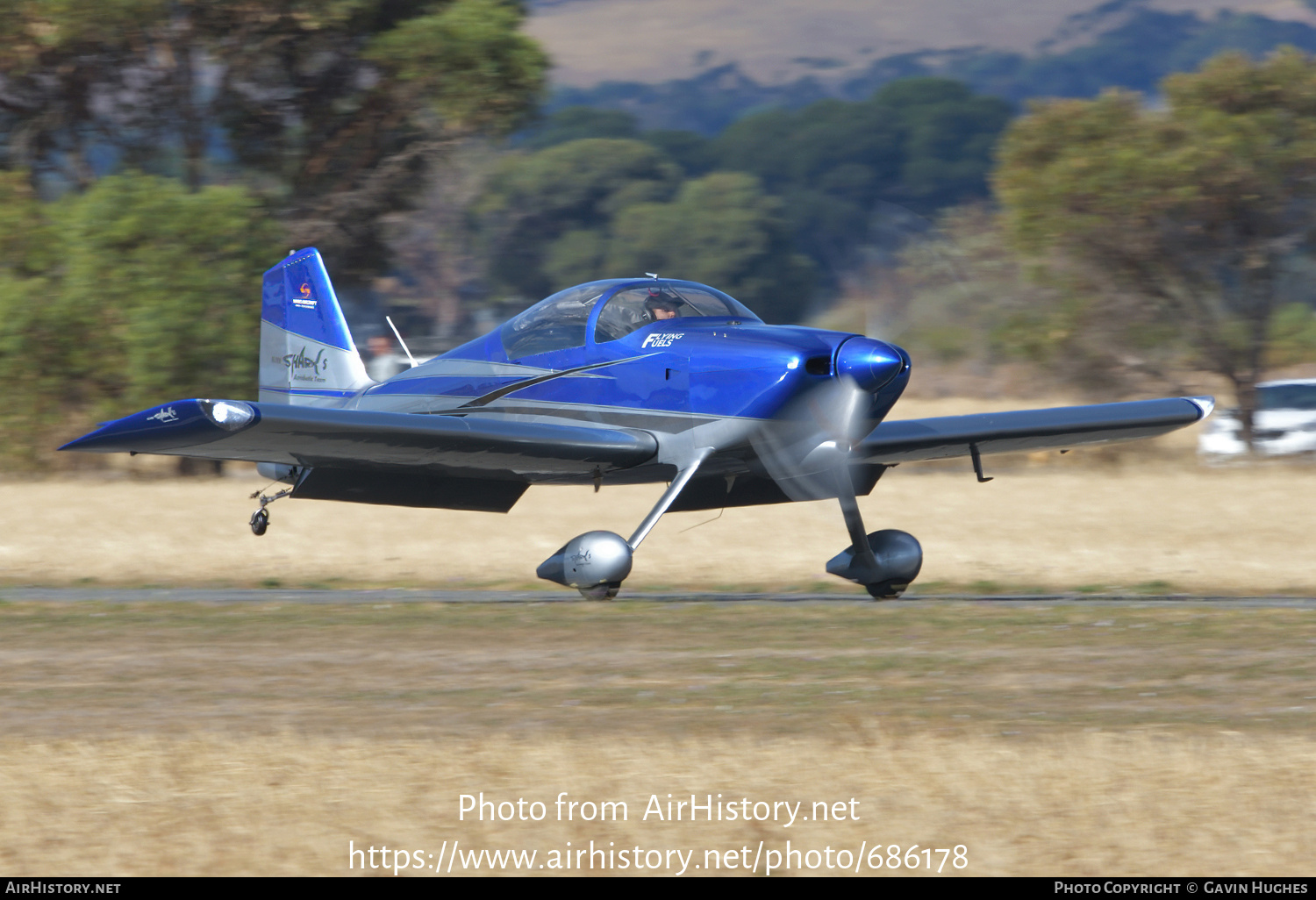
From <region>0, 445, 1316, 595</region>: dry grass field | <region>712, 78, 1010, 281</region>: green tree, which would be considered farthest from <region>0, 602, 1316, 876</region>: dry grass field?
<region>712, 78, 1010, 281</region>: green tree

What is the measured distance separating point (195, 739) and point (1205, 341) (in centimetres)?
2490

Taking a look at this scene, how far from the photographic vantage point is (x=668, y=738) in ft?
22.4

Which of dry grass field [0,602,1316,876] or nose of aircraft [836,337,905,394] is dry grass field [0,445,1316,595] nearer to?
nose of aircraft [836,337,905,394]

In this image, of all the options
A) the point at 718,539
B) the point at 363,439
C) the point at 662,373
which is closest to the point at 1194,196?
the point at 718,539

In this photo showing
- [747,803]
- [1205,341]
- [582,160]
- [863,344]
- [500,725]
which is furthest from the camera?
[582,160]

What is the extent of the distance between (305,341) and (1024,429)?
7.13m

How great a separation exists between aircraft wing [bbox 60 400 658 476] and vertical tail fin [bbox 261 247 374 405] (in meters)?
2.61

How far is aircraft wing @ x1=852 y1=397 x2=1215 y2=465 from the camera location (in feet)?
43.2

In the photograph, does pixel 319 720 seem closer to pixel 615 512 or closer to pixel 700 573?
pixel 700 573

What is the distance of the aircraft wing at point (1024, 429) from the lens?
13164 mm

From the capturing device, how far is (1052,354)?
28.9m

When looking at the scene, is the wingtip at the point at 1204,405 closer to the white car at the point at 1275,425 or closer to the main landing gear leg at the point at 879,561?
the main landing gear leg at the point at 879,561

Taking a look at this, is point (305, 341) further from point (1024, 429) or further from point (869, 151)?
point (869, 151)
